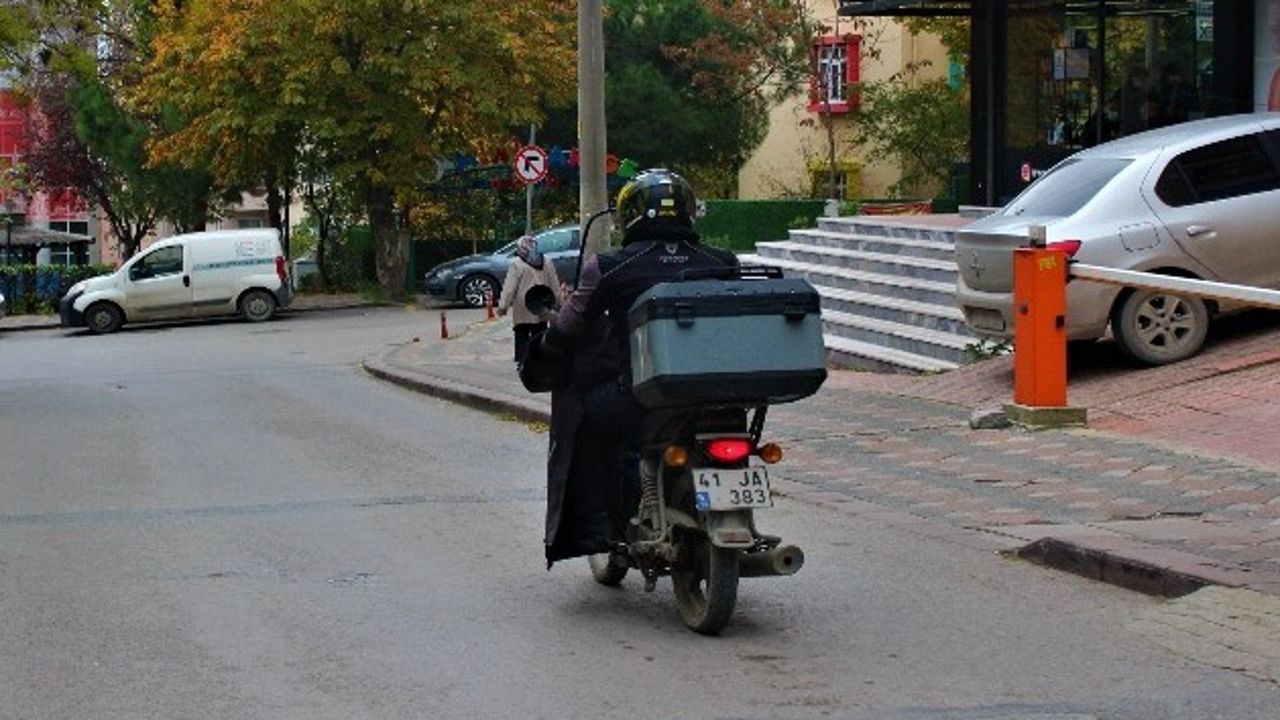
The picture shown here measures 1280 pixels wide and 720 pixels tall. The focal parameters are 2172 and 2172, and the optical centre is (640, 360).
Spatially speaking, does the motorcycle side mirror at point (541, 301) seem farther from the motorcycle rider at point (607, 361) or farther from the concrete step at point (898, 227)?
the concrete step at point (898, 227)

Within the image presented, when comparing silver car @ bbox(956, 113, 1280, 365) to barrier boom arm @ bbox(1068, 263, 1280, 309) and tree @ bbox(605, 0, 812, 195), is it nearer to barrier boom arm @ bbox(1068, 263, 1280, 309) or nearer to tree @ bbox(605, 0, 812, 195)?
barrier boom arm @ bbox(1068, 263, 1280, 309)

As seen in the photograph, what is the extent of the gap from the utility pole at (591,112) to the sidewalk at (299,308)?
2293cm

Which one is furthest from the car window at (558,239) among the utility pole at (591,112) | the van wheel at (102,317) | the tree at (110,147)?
the utility pole at (591,112)

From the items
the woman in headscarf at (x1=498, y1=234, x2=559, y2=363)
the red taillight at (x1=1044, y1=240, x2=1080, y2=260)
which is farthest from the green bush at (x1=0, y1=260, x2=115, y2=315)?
the red taillight at (x1=1044, y1=240, x2=1080, y2=260)

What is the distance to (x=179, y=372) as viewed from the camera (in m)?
27.7

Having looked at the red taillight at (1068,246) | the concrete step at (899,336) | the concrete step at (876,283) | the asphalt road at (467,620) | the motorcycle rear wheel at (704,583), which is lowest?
the asphalt road at (467,620)

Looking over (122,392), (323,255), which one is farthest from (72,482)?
(323,255)

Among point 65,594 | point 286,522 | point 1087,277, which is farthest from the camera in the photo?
point 1087,277

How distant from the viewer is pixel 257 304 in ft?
137

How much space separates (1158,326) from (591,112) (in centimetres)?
744

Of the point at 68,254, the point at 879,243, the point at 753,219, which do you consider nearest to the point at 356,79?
the point at 753,219

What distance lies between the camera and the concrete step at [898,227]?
74.8 ft

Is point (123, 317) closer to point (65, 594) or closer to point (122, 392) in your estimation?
point (122, 392)

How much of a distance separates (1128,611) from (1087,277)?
5.23m
